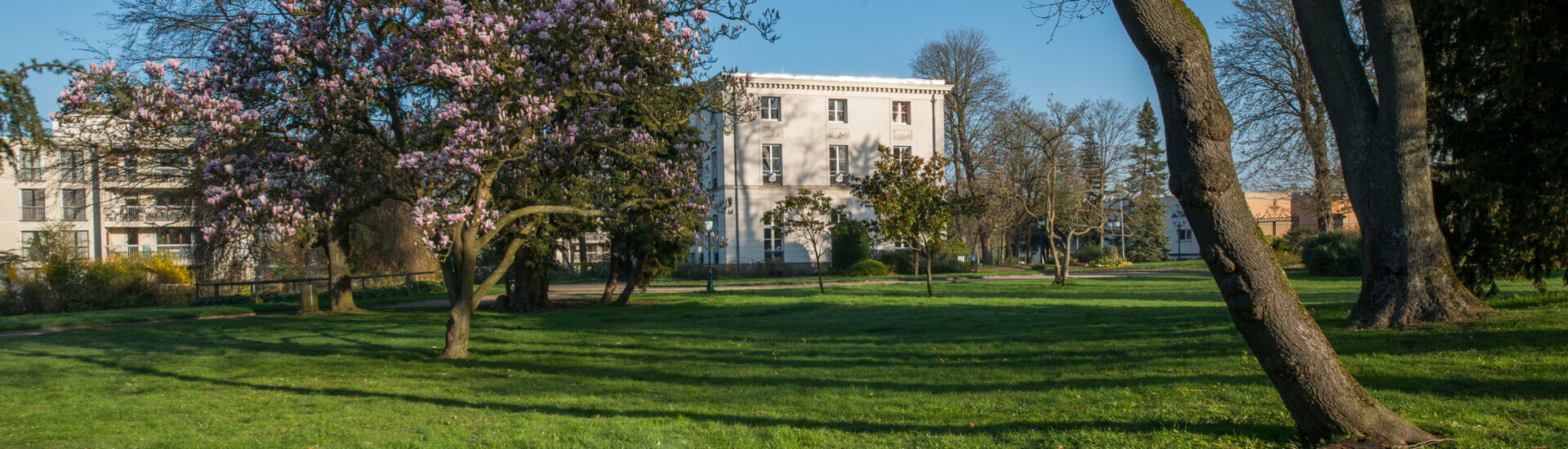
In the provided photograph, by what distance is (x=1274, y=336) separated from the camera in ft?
15.5

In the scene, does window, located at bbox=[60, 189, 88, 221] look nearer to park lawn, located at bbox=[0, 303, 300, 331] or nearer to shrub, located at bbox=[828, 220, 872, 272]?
park lawn, located at bbox=[0, 303, 300, 331]

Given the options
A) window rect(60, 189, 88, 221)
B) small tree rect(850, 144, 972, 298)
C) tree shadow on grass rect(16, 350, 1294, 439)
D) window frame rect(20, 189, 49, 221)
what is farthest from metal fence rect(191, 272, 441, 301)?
window frame rect(20, 189, 49, 221)

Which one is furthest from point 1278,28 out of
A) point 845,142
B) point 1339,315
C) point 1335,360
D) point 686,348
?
point 1335,360

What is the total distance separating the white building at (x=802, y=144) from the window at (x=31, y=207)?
3547 cm

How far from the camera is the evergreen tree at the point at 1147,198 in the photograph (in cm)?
4773

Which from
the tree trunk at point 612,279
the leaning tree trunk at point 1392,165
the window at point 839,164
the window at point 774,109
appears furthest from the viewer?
the window at point 839,164

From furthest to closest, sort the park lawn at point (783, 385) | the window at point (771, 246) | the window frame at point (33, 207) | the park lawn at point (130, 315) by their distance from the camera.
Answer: the window frame at point (33, 207) < the window at point (771, 246) < the park lawn at point (130, 315) < the park lawn at point (783, 385)

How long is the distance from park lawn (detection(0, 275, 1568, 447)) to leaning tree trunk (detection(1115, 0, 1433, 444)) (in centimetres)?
57

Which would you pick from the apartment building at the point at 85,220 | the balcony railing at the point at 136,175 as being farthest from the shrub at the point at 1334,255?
the apartment building at the point at 85,220

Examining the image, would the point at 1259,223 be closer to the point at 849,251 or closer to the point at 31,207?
the point at 849,251

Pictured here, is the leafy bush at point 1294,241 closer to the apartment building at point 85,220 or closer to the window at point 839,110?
the window at point 839,110

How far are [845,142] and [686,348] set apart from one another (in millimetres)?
29766

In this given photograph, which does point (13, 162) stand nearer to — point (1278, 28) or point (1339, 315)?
point (1339, 315)

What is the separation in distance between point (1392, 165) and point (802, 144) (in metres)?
31.5
